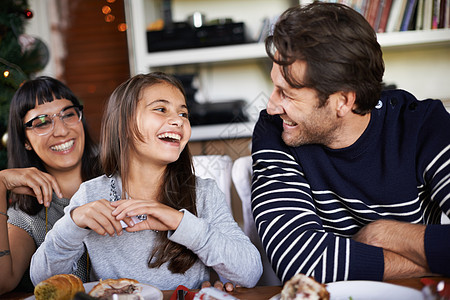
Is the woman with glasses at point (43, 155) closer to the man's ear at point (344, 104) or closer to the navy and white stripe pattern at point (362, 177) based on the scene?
the navy and white stripe pattern at point (362, 177)

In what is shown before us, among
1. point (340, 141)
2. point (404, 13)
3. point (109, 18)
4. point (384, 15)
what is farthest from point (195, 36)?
point (340, 141)

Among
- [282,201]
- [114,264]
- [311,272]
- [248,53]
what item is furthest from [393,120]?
[248,53]

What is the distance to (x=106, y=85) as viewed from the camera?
3.38 meters

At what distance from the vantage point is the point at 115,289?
889mm

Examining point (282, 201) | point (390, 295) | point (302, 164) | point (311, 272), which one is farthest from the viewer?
point (302, 164)

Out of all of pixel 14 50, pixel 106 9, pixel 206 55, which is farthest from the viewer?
pixel 106 9

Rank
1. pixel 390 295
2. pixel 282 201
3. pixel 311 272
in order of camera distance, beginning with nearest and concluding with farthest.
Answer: pixel 390 295, pixel 311 272, pixel 282 201

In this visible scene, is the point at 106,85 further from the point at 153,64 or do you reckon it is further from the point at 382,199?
the point at 382,199

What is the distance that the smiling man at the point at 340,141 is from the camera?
3.94 ft

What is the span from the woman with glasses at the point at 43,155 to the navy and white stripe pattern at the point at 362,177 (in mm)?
632

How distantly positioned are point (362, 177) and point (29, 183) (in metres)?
0.97

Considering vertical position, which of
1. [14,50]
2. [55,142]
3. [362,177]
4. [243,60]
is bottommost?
[362,177]

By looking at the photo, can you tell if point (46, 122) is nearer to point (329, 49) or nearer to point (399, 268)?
point (329, 49)

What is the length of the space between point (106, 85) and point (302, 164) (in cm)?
247
